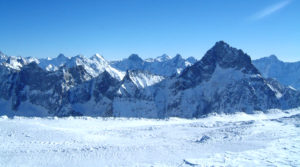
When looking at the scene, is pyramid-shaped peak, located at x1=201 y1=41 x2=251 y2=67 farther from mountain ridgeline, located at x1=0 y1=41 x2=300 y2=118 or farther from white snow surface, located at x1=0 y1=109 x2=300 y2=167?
white snow surface, located at x1=0 y1=109 x2=300 y2=167

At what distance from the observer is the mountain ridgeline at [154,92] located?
380ft

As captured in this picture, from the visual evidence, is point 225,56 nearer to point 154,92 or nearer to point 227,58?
point 227,58

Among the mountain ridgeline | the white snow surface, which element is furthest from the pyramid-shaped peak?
the white snow surface

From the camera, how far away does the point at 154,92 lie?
449 feet

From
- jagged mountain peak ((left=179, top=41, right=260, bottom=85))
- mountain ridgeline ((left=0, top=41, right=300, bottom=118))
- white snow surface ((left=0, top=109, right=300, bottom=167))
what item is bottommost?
white snow surface ((left=0, top=109, right=300, bottom=167))

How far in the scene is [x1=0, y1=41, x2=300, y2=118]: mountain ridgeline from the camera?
116 metres

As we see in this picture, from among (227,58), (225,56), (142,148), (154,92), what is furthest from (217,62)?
(142,148)

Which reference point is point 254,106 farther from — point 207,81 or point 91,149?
point 91,149

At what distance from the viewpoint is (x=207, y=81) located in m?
131

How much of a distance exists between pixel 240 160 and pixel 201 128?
13962 millimetres

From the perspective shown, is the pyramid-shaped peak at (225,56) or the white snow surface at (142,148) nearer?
the white snow surface at (142,148)

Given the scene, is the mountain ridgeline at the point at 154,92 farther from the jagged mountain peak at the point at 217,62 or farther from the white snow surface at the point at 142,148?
the white snow surface at the point at 142,148

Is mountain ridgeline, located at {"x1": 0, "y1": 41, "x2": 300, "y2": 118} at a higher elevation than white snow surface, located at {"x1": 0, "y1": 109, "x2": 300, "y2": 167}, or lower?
higher

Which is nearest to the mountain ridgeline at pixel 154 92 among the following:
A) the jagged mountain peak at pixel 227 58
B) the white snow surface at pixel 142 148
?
the jagged mountain peak at pixel 227 58
